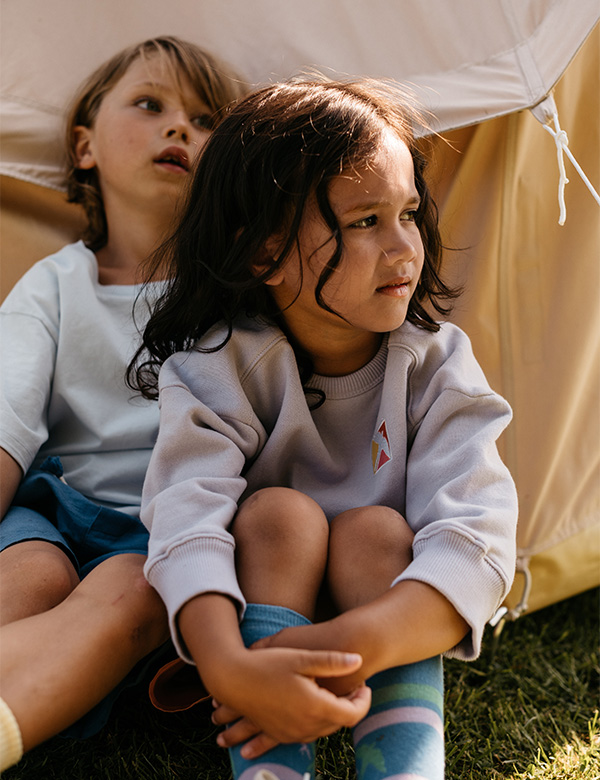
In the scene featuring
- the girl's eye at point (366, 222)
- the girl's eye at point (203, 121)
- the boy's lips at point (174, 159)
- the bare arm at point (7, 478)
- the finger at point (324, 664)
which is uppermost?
the girl's eye at point (366, 222)

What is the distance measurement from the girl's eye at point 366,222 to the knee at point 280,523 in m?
0.36

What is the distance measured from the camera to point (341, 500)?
3.75 feet

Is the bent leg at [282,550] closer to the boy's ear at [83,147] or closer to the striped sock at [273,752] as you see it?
the striped sock at [273,752]

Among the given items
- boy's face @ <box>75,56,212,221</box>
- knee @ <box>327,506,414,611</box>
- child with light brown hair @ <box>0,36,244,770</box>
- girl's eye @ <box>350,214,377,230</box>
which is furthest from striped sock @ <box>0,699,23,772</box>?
boy's face @ <box>75,56,212,221</box>

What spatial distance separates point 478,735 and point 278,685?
53 cm

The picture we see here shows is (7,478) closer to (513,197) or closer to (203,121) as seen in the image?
(203,121)

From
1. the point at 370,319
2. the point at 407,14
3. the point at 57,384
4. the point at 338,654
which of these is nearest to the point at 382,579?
the point at 338,654

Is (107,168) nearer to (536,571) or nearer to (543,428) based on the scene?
(543,428)

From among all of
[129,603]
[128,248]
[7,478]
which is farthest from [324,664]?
[128,248]

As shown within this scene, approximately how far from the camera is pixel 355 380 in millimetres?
1192

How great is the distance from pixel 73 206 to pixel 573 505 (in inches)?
45.8

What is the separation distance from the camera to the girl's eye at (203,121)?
159 cm

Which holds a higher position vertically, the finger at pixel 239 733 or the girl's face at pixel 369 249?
the girl's face at pixel 369 249

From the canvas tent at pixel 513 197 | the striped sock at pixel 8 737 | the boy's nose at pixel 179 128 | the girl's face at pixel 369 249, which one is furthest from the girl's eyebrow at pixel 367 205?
the striped sock at pixel 8 737
